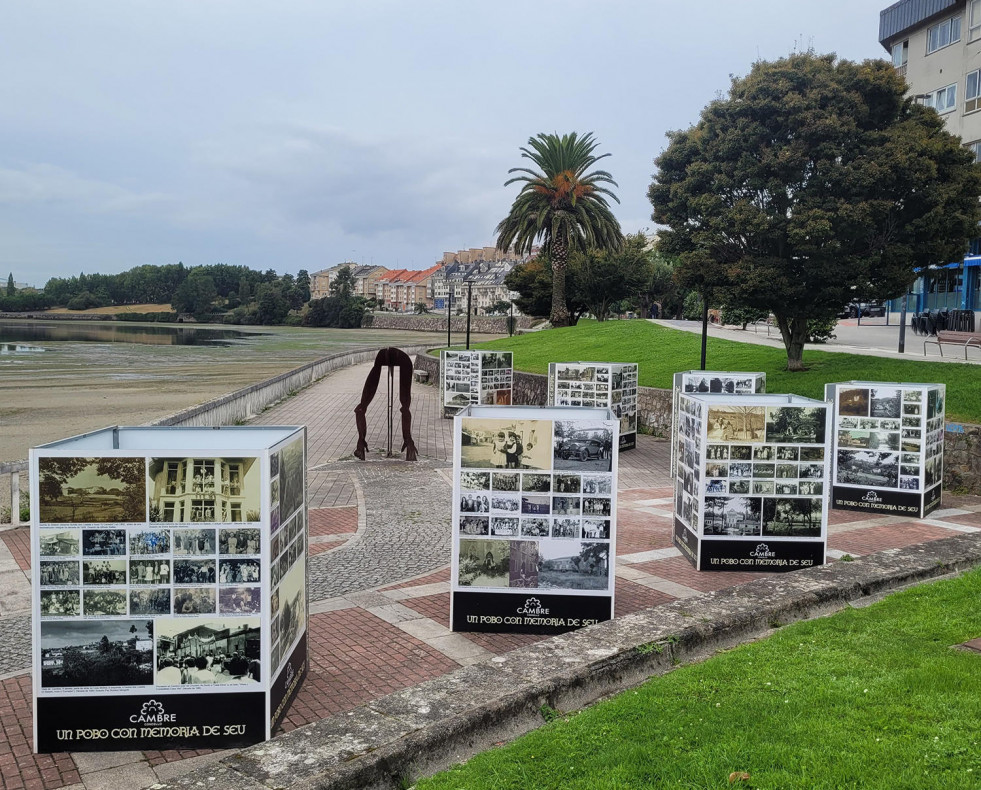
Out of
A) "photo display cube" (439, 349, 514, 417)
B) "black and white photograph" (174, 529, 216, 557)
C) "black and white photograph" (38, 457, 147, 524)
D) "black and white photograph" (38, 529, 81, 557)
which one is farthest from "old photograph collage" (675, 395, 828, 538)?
"photo display cube" (439, 349, 514, 417)

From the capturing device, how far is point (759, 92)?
74.6ft

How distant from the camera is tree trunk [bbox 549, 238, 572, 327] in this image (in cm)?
5125

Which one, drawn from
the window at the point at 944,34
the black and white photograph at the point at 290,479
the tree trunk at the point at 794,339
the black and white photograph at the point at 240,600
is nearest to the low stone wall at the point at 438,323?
the window at the point at 944,34

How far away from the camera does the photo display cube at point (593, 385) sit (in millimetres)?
20328

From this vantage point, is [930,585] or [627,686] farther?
[930,585]

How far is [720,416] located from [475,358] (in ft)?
53.2

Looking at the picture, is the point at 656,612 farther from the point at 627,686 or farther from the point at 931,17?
the point at 931,17

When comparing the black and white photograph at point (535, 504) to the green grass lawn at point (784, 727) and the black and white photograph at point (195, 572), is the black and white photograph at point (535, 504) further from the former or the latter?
the black and white photograph at point (195, 572)

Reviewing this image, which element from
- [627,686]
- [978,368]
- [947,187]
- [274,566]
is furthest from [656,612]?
[947,187]

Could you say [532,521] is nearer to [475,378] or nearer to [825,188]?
[825,188]

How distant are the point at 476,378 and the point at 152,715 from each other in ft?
67.8

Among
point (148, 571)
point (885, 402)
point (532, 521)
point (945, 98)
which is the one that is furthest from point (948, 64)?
point (148, 571)

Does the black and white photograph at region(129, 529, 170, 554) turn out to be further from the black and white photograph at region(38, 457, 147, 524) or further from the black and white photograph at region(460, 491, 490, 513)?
the black and white photograph at region(460, 491, 490, 513)

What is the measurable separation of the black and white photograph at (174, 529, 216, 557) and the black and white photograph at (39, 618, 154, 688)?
1.68ft
